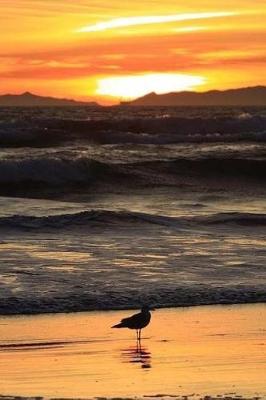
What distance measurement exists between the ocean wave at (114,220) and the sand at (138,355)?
9446 mm

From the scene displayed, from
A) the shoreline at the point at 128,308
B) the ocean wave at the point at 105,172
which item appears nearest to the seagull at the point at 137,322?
the shoreline at the point at 128,308

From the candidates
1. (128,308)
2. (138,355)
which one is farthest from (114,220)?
(138,355)

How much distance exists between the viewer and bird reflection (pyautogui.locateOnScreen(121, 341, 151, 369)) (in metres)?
11.1

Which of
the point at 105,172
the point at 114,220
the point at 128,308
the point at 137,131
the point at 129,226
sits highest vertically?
the point at 137,131

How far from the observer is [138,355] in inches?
452

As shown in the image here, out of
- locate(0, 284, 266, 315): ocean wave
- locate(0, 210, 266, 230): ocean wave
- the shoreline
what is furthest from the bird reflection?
locate(0, 210, 266, 230): ocean wave

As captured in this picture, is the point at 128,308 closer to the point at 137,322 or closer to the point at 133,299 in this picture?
the point at 133,299

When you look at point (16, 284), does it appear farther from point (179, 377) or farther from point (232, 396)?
point (232, 396)

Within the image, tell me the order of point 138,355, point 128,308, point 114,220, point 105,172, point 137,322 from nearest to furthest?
point 138,355, point 137,322, point 128,308, point 114,220, point 105,172

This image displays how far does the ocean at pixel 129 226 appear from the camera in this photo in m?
15.3

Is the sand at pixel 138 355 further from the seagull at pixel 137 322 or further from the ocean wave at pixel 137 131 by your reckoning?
the ocean wave at pixel 137 131

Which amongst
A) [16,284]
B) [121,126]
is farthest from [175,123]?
[16,284]

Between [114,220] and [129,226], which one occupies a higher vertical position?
[114,220]

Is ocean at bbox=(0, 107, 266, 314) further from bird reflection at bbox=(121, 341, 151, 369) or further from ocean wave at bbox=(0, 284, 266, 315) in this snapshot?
bird reflection at bbox=(121, 341, 151, 369)
